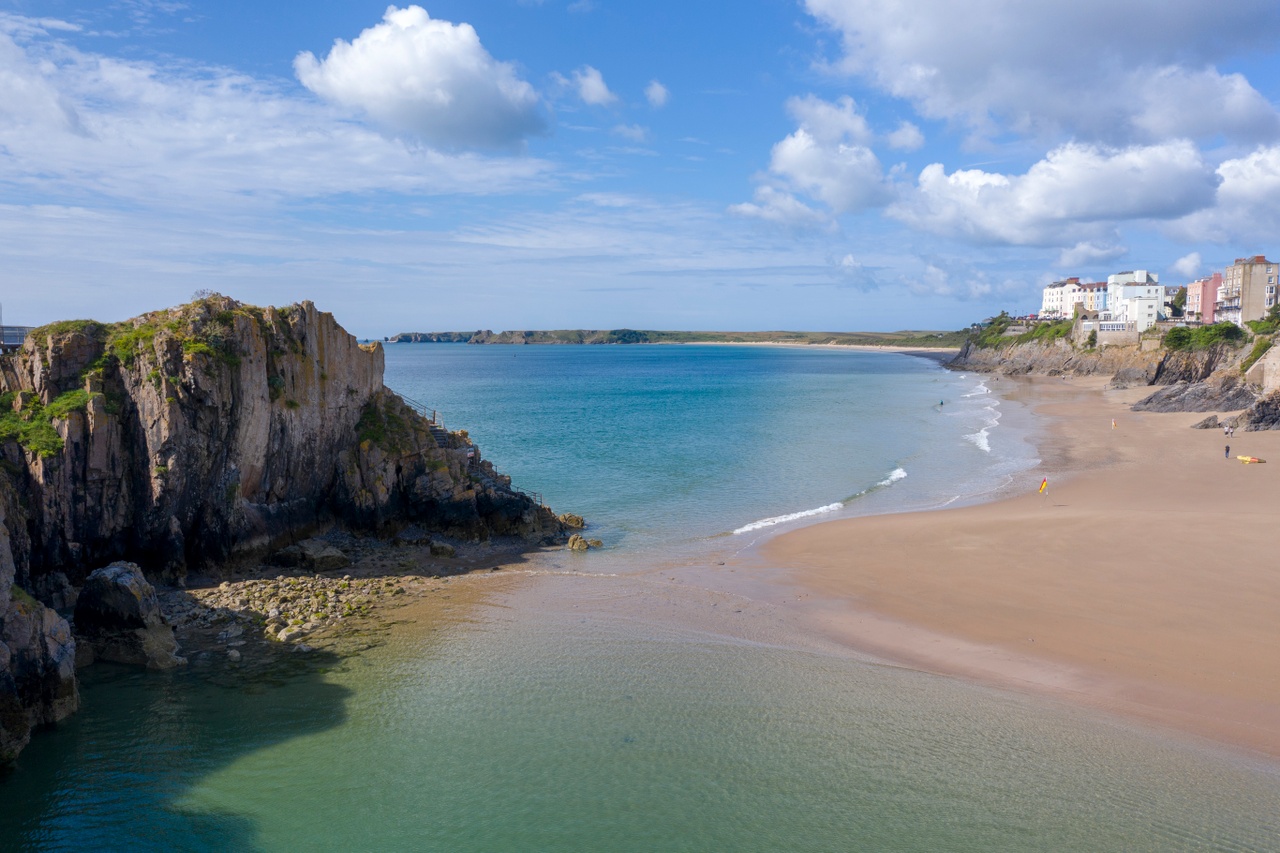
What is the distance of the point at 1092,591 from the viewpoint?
22203 mm

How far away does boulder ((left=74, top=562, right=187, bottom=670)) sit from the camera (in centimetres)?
1764

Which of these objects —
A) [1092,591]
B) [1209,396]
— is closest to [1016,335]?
[1209,396]

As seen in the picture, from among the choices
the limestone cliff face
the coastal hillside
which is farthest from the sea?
the limestone cliff face

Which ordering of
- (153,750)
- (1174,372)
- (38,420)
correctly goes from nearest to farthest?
(153,750)
(38,420)
(1174,372)

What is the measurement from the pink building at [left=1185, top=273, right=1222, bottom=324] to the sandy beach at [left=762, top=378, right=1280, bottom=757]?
297 feet

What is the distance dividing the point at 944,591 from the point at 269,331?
2146 centimetres

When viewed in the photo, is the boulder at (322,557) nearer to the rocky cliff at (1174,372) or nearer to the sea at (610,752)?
the sea at (610,752)

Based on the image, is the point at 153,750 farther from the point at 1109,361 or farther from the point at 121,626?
the point at 1109,361

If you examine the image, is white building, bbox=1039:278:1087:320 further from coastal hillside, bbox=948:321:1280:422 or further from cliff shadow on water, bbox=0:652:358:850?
cliff shadow on water, bbox=0:652:358:850

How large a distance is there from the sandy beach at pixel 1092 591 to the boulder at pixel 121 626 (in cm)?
1559

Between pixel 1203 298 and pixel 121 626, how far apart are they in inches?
5319

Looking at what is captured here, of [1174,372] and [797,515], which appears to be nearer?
[797,515]

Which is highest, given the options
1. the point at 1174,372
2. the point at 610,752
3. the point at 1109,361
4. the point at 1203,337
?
the point at 1203,337

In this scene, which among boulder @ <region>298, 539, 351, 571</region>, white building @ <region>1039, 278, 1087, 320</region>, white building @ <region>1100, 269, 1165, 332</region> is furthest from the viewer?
white building @ <region>1039, 278, 1087, 320</region>
